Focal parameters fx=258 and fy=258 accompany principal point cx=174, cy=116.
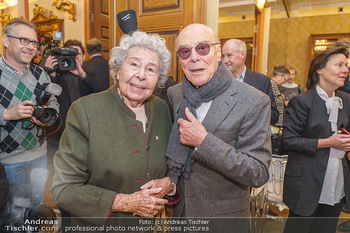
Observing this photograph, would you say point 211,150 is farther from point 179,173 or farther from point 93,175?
point 93,175

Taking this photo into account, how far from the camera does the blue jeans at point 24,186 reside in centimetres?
216

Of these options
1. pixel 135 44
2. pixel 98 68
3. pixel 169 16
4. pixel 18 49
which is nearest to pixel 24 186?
pixel 18 49

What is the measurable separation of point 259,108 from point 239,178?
14.1 inches

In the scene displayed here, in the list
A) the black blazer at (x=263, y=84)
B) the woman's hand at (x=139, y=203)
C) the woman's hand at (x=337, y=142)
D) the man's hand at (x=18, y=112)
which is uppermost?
the black blazer at (x=263, y=84)

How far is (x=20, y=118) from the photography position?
1946 millimetres

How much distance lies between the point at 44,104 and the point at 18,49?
1.56 ft

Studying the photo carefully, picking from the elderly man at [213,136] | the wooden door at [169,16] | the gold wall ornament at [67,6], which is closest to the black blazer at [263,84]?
the wooden door at [169,16]

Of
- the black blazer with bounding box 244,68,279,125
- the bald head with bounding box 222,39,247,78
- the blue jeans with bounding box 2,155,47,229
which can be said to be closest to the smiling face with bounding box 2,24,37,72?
the blue jeans with bounding box 2,155,47,229

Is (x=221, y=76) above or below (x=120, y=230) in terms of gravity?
above

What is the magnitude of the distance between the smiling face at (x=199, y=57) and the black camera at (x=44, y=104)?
1.22 meters

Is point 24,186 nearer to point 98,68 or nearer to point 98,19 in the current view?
point 98,68

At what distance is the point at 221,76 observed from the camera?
134 centimetres

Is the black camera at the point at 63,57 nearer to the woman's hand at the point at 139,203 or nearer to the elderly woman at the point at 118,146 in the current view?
the elderly woman at the point at 118,146

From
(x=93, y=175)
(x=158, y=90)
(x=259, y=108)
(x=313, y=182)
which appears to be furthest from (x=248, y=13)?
(x=93, y=175)
